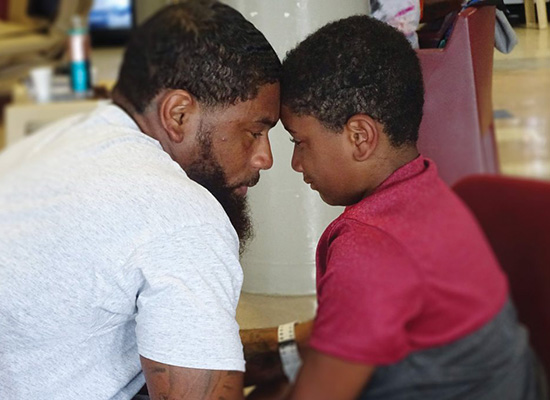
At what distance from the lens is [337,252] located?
0.96 metres

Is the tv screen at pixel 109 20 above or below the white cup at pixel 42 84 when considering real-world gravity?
below

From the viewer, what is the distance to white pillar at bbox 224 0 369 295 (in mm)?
1427

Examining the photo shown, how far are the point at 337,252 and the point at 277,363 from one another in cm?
47

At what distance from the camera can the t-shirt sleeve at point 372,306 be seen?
2.60 feet

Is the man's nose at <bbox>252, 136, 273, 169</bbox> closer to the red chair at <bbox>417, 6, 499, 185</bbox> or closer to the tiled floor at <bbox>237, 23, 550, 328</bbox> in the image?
the red chair at <bbox>417, 6, 499, 185</bbox>

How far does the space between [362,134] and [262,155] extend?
0.76ft

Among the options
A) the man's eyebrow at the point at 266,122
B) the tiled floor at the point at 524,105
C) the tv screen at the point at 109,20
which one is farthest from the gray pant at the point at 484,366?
the tv screen at the point at 109,20

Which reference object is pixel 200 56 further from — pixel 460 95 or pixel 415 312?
pixel 415 312

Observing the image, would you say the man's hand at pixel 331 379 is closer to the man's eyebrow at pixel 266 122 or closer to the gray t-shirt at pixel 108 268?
the gray t-shirt at pixel 108 268

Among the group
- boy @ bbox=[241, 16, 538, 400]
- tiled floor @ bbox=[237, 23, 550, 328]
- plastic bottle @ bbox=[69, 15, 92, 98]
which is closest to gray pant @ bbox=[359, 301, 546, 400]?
boy @ bbox=[241, 16, 538, 400]

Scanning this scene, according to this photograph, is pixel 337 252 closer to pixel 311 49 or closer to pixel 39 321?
pixel 311 49

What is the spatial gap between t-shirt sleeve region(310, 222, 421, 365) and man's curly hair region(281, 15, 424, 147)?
9.6 inches

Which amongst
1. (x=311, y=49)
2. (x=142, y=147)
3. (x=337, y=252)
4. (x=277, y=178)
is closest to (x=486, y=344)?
(x=337, y=252)

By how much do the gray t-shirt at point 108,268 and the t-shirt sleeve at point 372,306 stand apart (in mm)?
307
